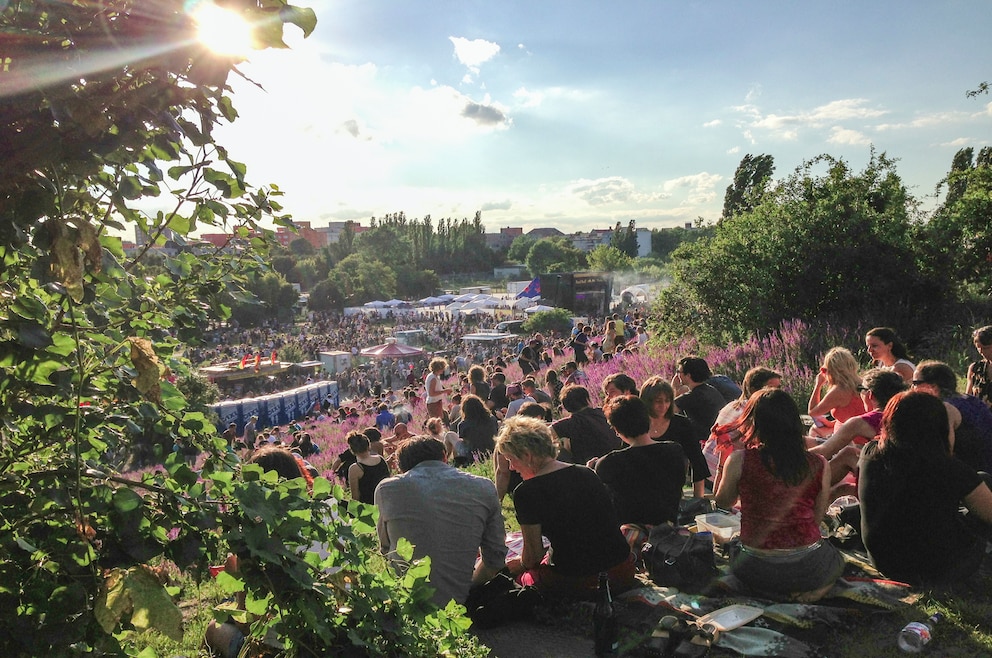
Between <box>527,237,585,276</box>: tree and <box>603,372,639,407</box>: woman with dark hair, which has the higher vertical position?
<box>527,237,585,276</box>: tree

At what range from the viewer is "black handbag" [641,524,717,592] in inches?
160

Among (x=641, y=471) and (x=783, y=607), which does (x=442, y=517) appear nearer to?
(x=641, y=471)

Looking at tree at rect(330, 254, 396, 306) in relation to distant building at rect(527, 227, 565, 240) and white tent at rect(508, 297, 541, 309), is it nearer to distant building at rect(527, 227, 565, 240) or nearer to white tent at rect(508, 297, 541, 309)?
white tent at rect(508, 297, 541, 309)

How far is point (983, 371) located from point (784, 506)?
3.18 metres

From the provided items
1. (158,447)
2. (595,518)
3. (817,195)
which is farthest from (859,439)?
(817,195)

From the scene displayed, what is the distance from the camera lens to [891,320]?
10.6m

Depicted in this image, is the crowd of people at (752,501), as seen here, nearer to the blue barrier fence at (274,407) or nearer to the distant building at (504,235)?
the blue barrier fence at (274,407)

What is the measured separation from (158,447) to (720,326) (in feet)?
37.3

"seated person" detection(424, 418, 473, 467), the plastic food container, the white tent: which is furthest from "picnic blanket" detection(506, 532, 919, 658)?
the white tent

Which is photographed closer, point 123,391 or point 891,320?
point 123,391

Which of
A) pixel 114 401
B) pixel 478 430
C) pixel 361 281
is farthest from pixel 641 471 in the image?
pixel 361 281

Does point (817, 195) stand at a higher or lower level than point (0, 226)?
higher

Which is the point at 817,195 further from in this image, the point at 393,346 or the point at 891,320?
the point at 393,346

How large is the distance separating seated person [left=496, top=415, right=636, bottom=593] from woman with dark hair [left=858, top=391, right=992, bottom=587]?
1497 millimetres
